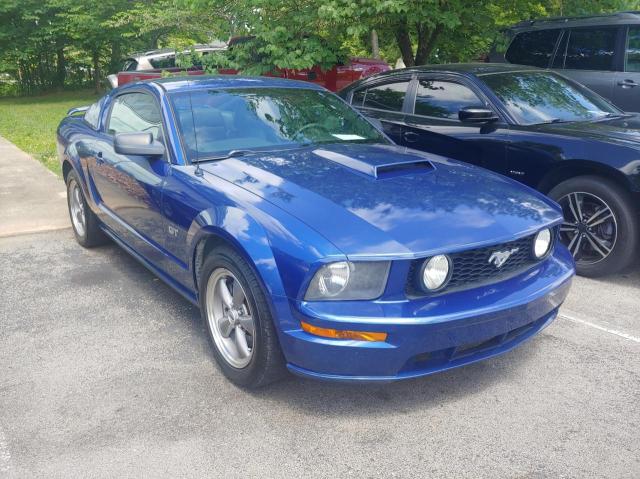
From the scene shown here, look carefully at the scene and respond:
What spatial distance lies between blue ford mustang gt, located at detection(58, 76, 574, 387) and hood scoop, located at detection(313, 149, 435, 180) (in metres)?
0.01

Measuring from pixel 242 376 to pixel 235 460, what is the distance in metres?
0.53

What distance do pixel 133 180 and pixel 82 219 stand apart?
5.71ft

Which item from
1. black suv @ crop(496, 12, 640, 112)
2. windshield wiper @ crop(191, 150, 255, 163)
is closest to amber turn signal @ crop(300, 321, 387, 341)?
windshield wiper @ crop(191, 150, 255, 163)

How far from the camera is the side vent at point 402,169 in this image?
3.55 m

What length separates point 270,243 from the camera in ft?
9.66

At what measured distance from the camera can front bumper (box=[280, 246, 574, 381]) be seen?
2730 millimetres

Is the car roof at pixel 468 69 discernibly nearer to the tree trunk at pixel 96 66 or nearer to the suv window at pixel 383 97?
the suv window at pixel 383 97

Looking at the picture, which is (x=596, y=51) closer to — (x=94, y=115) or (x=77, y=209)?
(x=94, y=115)

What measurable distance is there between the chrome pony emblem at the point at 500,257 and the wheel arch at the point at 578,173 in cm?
196

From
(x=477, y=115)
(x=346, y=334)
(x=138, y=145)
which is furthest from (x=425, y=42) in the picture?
(x=346, y=334)

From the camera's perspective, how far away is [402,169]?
144 inches

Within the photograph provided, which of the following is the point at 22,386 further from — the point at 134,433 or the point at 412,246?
the point at 412,246

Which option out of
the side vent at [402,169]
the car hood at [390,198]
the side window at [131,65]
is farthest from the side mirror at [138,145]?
the side window at [131,65]

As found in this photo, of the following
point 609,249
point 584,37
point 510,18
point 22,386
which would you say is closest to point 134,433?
point 22,386
